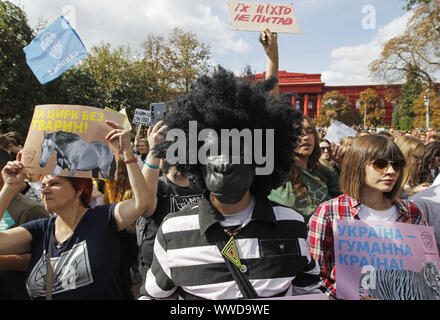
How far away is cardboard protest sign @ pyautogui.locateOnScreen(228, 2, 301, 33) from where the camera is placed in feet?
8.63

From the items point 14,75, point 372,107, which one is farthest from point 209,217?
point 372,107

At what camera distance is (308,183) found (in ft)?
9.10

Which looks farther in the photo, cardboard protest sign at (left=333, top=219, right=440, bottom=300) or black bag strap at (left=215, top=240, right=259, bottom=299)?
cardboard protest sign at (left=333, top=219, right=440, bottom=300)

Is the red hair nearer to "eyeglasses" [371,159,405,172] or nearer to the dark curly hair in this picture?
the dark curly hair

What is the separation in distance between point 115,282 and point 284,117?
1.41 meters

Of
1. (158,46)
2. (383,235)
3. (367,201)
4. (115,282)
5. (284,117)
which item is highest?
(158,46)

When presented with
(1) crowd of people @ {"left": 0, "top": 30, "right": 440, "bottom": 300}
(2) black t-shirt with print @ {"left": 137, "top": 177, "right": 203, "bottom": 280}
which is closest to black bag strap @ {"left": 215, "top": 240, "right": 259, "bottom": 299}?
(1) crowd of people @ {"left": 0, "top": 30, "right": 440, "bottom": 300}

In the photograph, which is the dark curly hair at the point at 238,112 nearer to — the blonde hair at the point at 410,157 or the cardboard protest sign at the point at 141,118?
the blonde hair at the point at 410,157

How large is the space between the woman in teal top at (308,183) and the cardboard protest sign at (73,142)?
142 centimetres

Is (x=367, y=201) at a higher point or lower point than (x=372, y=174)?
lower

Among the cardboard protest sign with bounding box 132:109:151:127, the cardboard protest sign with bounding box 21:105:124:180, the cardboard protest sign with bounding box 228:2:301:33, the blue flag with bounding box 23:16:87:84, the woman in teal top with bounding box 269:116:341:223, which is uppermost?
the cardboard protest sign with bounding box 228:2:301:33
